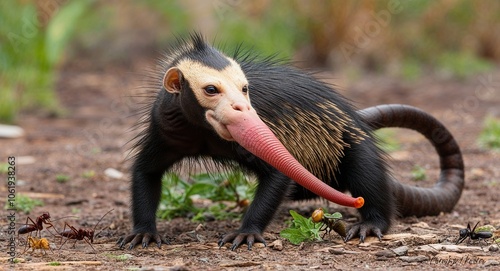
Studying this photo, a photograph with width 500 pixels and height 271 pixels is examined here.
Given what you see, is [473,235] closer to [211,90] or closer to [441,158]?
[441,158]

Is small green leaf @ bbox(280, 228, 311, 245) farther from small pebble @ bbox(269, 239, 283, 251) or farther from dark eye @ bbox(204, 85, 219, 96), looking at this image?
dark eye @ bbox(204, 85, 219, 96)

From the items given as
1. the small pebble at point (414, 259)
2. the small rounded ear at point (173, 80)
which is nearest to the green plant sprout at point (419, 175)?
the small pebble at point (414, 259)

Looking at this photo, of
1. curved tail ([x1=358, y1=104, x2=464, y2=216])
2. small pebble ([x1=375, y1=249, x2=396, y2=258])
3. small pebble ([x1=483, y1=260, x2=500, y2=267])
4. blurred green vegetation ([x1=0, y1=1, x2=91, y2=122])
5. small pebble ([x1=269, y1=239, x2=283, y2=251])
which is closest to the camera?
small pebble ([x1=483, y1=260, x2=500, y2=267])

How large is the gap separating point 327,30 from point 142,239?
469 inches

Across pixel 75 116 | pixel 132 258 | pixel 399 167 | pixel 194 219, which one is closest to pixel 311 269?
pixel 132 258

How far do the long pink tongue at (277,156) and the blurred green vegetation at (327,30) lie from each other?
951 cm

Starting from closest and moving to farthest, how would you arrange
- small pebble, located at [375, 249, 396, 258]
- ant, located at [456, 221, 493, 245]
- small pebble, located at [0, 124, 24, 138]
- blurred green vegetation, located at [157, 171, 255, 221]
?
small pebble, located at [375, 249, 396, 258] → ant, located at [456, 221, 493, 245] → blurred green vegetation, located at [157, 171, 255, 221] → small pebble, located at [0, 124, 24, 138]

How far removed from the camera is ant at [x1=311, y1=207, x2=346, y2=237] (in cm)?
490

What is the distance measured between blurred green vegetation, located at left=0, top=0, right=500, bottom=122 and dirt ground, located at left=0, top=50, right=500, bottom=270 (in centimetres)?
179

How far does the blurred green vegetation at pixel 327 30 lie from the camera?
1609 centimetres

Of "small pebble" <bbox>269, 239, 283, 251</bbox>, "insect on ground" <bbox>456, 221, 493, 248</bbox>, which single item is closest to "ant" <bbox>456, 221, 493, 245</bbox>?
"insect on ground" <bbox>456, 221, 493, 248</bbox>

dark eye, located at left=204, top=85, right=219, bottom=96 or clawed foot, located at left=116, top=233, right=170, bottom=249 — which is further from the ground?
dark eye, located at left=204, top=85, right=219, bottom=96

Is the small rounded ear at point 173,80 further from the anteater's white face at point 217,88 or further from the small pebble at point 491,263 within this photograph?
the small pebble at point 491,263

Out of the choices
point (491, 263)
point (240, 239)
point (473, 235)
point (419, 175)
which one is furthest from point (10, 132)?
point (491, 263)
